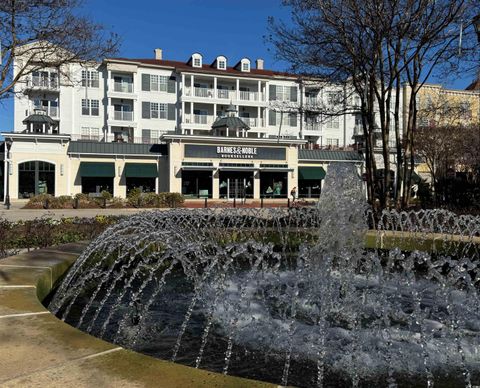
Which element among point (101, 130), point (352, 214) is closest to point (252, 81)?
point (101, 130)

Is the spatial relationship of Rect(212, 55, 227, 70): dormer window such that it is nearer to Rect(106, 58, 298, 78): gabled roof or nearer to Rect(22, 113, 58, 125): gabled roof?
Rect(106, 58, 298, 78): gabled roof

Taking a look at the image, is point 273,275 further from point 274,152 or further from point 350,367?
point 274,152

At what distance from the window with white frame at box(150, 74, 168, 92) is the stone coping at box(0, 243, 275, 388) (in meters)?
52.6

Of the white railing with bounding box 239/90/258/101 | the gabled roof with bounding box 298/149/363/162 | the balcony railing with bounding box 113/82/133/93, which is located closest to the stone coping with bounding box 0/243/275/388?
the gabled roof with bounding box 298/149/363/162

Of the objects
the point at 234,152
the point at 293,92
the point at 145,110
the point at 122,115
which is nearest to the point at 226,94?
the point at 293,92

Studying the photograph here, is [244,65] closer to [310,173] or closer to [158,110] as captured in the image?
[158,110]

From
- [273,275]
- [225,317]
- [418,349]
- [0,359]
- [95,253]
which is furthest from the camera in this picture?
[273,275]

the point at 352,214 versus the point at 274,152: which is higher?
the point at 274,152

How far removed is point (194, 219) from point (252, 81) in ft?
150

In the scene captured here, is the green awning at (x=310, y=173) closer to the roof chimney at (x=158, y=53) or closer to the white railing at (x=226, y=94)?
the white railing at (x=226, y=94)

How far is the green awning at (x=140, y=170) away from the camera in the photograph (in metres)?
44.5

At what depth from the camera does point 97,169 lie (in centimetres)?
4369

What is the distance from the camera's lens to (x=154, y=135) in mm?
54562

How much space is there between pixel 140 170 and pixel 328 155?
21164mm
